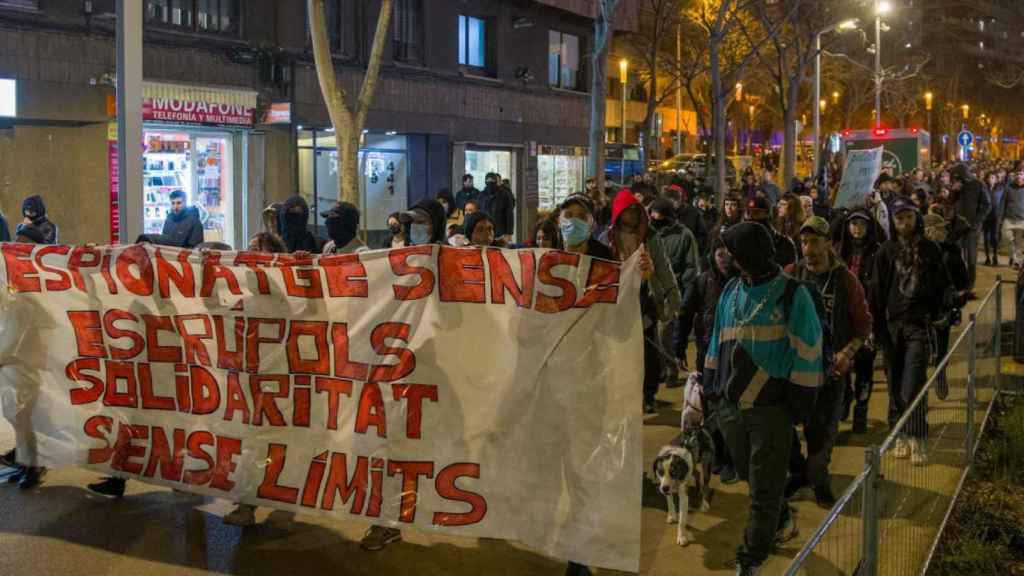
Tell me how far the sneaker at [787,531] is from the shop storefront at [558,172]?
23.0 metres

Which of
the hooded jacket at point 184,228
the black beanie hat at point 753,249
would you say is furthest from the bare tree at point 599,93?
the black beanie hat at point 753,249

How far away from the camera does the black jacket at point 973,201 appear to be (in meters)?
17.8

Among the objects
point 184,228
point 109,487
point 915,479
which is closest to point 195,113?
point 184,228

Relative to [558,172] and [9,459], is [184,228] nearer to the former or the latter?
[9,459]

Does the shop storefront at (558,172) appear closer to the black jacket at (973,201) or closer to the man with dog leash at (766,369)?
the black jacket at (973,201)

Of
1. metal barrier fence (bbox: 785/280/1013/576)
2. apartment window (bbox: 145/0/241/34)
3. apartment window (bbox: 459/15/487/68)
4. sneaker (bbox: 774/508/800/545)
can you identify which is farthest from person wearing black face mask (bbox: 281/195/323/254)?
apartment window (bbox: 459/15/487/68)

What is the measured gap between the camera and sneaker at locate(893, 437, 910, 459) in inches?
189

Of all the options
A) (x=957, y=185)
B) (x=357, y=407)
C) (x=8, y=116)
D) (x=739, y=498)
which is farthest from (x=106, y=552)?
(x=957, y=185)

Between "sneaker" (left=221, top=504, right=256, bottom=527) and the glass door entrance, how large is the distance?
11.5 metres

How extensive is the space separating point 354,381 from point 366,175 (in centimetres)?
1781

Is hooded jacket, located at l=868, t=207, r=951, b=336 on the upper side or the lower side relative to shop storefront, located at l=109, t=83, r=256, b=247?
lower

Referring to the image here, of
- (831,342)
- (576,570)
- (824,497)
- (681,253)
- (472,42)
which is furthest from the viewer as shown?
(472,42)

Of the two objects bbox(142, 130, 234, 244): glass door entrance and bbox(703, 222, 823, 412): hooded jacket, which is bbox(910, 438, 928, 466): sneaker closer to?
bbox(703, 222, 823, 412): hooded jacket

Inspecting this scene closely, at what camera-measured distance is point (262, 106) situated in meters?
19.4
